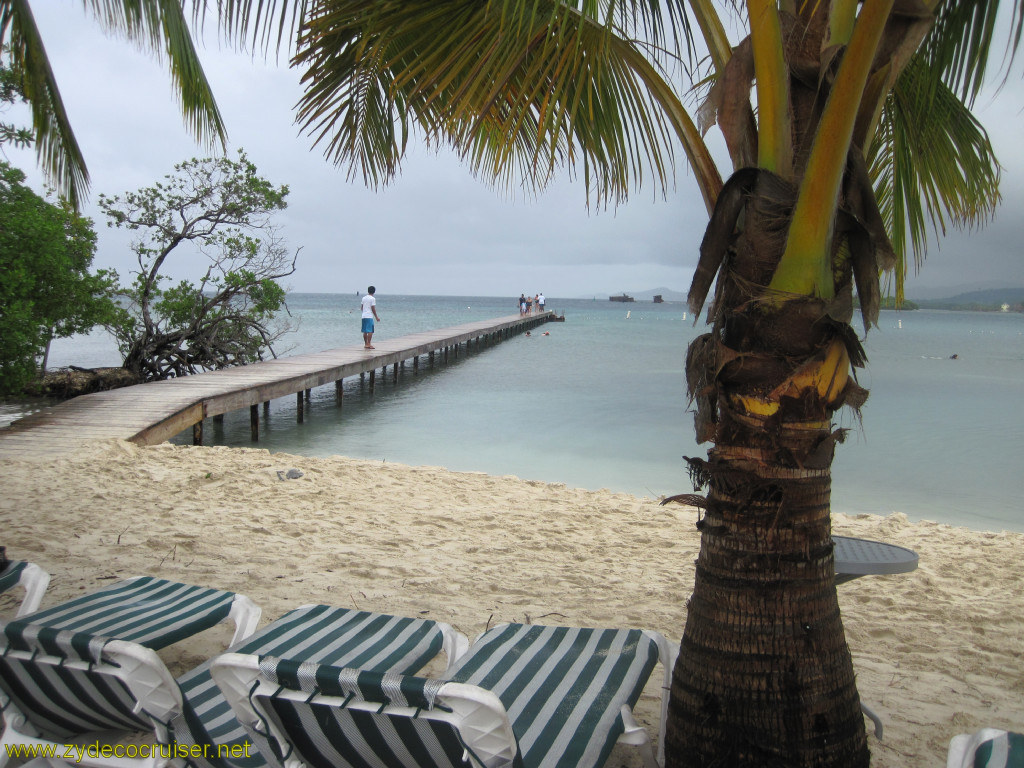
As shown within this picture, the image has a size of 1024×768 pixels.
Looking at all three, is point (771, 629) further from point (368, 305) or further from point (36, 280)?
point (368, 305)

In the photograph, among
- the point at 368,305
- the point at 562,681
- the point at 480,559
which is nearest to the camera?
the point at 562,681

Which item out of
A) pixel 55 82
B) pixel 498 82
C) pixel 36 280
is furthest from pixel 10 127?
pixel 498 82

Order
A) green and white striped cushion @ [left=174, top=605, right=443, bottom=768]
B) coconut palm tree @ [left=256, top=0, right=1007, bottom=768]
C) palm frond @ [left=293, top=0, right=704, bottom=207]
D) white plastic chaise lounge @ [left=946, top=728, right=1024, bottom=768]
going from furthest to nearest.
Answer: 1. palm frond @ [left=293, top=0, right=704, bottom=207]
2. green and white striped cushion @ [left=174, top=605, right=443, bottom=768]
3. coconut palm tree @ [left=256, top=0, right=1007, bottom=768]
4. white plastic chaise lounge @ [left=946, top=728, right=1024, bottom=768]

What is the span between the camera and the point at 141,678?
75.7 inches

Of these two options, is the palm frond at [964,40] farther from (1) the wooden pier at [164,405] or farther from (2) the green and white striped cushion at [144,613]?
(1) the wooden pier at [164,405]

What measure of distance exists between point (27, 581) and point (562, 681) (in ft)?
6.35

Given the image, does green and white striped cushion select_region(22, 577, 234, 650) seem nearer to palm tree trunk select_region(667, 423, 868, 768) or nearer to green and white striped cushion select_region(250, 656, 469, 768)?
green and white striped cushion select_region(250, 656, 469, 768)

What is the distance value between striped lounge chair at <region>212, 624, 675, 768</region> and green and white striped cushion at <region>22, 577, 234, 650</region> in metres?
0.81

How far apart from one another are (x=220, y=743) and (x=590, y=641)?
124 centimetres

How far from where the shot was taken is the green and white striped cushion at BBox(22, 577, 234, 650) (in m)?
2.52

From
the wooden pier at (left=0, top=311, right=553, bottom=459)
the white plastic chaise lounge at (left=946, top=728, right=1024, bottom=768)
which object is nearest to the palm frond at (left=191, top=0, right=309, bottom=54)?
the white plastic chaise lounge at (left=946, top=728, right=1024, bottom=768)

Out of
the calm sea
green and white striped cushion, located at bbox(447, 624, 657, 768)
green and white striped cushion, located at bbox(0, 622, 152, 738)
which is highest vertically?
green and white striped cushion, located at bbox(0, 622, 152, 738)

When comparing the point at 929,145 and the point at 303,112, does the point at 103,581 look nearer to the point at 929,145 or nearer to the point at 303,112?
the point at 303,112

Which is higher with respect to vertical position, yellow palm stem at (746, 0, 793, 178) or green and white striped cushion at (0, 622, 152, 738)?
yellow palm stem at (746, 0, 793, 178)
